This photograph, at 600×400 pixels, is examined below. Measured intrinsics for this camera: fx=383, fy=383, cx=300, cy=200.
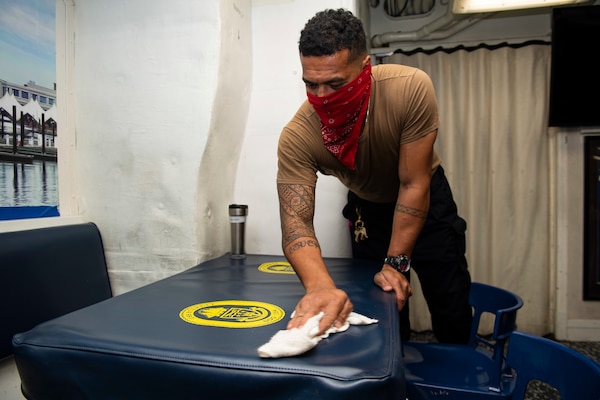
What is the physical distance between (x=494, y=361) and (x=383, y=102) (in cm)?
92

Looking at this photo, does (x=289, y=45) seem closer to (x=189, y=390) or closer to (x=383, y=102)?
(x=383, y=102)

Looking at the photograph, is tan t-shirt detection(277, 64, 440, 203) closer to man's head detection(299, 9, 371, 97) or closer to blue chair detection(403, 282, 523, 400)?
man's head detection(299, 9, 371, 97)

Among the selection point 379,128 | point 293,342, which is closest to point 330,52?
point 379,128

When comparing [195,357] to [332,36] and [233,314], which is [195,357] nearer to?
[233,314]

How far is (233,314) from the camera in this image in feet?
2.87

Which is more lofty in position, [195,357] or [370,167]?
[370,167]

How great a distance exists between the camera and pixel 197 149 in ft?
5.31

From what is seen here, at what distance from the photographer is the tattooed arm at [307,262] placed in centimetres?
80

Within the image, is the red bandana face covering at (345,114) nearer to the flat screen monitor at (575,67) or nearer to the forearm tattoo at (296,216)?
the forearm tattoo at (296,216)

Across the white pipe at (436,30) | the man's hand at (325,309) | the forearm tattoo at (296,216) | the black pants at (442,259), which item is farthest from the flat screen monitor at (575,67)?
the man's hand at (325,309)

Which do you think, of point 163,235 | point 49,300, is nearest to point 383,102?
point 163,235

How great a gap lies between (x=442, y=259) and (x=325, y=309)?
89 cm

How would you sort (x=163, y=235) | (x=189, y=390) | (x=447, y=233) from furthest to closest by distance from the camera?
(x=163, y=235)
(x=447, y=233)
(x=189, y=390)

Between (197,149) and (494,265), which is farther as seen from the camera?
(494,265)
